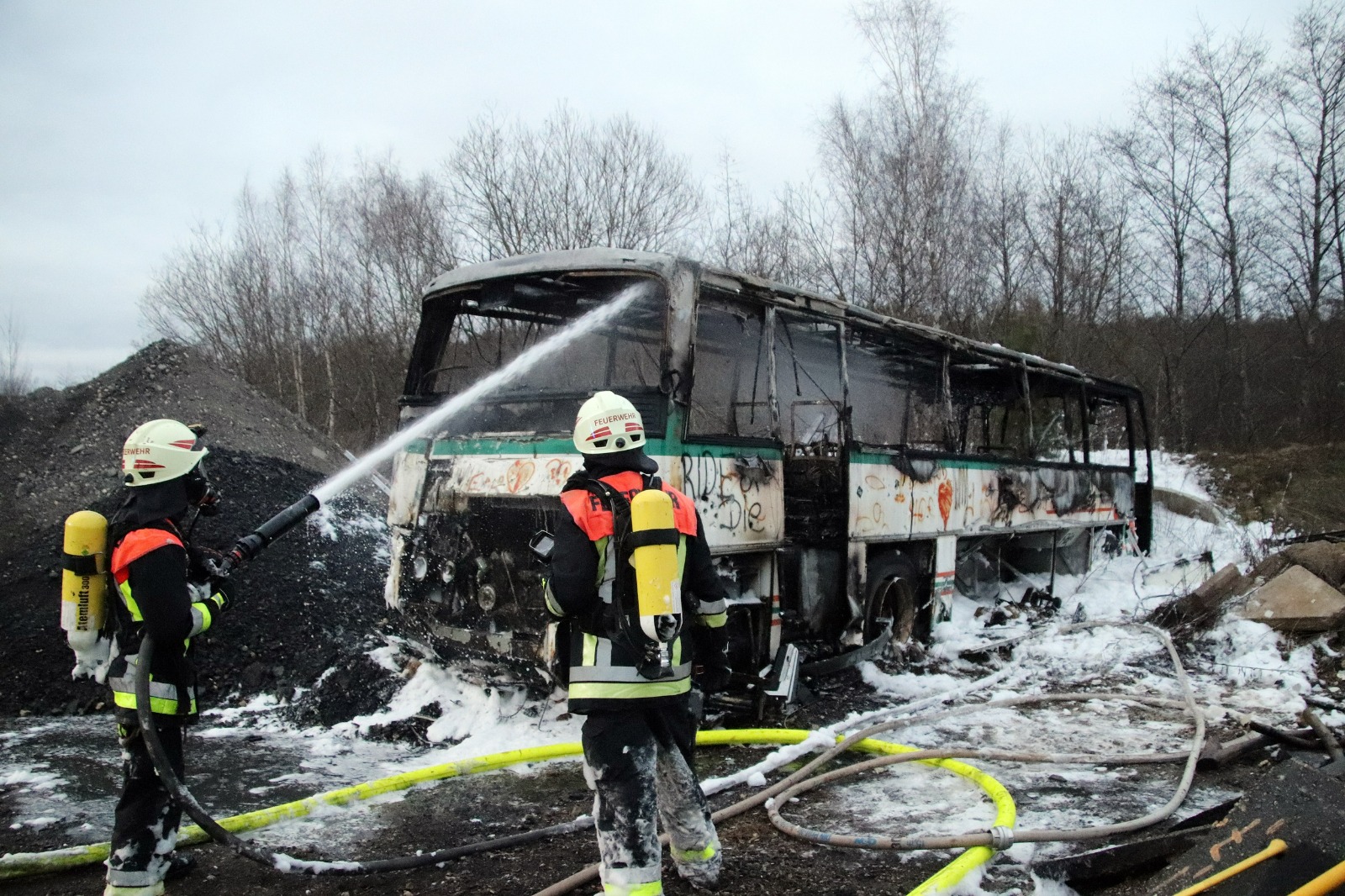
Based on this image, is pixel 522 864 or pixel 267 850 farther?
pixel 522 864

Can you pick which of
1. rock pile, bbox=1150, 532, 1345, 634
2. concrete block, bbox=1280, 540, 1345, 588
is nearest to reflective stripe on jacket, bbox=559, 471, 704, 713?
rock pile, bbox=1150, 532, 1345, 634

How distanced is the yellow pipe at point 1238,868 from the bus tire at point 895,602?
4146mm

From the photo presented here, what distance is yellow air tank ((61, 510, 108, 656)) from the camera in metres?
3.64

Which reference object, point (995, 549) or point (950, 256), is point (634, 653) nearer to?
point (995, 549)

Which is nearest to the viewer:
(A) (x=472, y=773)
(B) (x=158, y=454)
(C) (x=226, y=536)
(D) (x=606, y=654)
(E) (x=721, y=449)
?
(D) (x=606, y=654)

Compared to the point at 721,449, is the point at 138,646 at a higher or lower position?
lower

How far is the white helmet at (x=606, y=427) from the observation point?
11.4ft

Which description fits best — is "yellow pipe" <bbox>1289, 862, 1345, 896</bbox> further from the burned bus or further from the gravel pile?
the gravel pile

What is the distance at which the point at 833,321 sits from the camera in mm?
7055

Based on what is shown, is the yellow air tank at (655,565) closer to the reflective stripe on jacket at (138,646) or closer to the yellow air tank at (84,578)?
the reflective stripe on jacket at (138,646)

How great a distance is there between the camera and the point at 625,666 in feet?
10.9

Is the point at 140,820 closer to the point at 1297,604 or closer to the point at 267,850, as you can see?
the point at 267,850

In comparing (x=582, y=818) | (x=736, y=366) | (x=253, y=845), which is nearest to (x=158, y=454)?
(x=253, y=845)

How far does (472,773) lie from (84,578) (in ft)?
7.65
